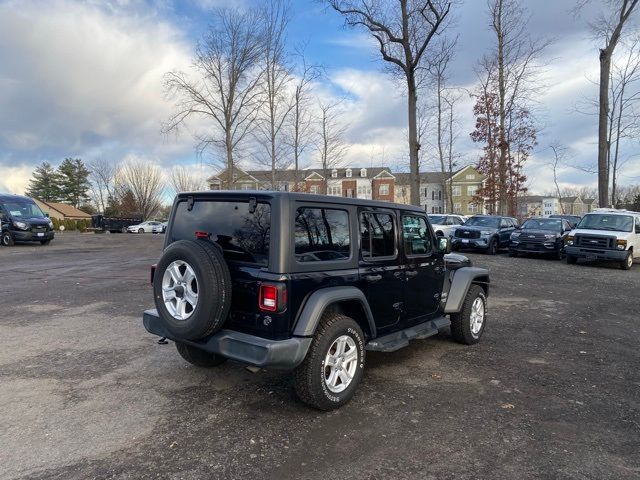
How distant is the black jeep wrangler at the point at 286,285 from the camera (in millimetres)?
3412

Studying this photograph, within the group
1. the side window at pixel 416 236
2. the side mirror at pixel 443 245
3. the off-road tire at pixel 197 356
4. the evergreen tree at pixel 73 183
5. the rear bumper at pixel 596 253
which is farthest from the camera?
the evergreen tree at pixel 73 183

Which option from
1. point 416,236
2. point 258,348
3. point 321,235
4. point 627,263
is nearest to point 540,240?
point 627,263

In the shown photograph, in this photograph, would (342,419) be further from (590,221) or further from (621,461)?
(590,221)

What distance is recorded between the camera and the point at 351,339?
3859 millimetres

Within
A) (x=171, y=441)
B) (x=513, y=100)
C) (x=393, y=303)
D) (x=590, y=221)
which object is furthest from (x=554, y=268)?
(x=513, y=100)

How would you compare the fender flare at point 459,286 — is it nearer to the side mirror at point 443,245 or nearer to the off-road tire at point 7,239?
the side mirror at point 443,245

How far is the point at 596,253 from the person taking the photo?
48.4 ft

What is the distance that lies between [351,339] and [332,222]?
3.51ft

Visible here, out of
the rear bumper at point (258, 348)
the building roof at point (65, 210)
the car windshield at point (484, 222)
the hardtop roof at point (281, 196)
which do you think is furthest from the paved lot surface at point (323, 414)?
the building roof at point (65, 210)

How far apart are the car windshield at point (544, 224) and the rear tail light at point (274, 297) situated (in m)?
17.8

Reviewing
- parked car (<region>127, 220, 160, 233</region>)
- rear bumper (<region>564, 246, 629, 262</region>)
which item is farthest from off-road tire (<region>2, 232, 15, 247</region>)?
parked car (<region>127, 220, 160, 233</region>)

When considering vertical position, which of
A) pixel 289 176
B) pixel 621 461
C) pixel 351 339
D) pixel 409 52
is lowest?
pixel 621 461

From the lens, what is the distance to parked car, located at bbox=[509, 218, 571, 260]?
1731 cm

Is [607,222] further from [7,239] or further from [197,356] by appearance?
[7,239]
